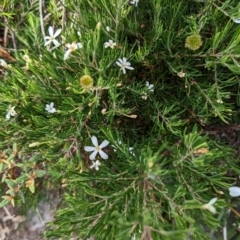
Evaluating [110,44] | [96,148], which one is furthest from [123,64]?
[96,148]

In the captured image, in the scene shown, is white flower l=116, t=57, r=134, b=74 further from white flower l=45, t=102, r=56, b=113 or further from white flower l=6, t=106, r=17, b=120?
white flower l=6, t=106, r=17, b=120

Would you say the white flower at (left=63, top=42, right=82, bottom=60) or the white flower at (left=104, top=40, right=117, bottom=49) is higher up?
the white flower at (left=104, top=40, right=117, bottom=49)

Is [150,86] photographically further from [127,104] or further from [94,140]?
[94,140]

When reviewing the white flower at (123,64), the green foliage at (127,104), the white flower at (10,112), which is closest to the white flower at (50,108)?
the green foliage at (127,104)

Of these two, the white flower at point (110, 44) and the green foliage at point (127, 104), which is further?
the white flower at point (110, 44)

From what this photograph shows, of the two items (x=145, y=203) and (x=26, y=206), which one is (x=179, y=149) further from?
(x=26, y=206)

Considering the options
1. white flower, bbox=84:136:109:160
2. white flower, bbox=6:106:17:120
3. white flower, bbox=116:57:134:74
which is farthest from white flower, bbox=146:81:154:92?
white flower, bbox=6:106:17:120

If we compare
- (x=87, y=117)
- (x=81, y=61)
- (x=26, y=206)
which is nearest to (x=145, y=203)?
(x=87, y=117)

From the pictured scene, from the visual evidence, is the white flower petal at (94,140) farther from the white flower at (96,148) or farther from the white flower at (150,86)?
the white flower at (150,86)
